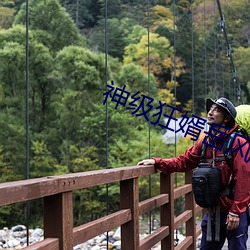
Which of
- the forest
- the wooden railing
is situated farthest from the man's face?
the forest

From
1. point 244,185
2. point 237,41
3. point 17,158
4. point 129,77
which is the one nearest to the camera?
point 244,185

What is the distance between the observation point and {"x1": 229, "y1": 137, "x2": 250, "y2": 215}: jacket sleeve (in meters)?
1.88

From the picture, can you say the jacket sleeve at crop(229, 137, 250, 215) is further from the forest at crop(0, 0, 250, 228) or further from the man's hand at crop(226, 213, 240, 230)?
the forest at crop(0, 0, 250, 228)

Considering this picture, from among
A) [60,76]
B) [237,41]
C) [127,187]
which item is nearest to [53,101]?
[60,76]

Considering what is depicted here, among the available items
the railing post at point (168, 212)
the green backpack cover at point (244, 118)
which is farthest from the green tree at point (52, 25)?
the green backpack cover at point (244, 118)

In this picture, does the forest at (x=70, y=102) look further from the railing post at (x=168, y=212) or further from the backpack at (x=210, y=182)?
the backpack at (x=210, y=182)

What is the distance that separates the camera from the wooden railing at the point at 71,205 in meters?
1.21

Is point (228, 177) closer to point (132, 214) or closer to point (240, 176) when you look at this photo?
point (240, 176)

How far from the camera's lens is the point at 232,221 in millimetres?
1896

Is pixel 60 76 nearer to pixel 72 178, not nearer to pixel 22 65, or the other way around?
pixel 22 65

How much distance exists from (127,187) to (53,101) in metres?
12.8

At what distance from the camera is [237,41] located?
21500mm

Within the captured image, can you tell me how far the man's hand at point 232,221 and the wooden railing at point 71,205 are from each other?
30 centimetres

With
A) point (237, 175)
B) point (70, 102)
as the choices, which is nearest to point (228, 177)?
point (237, 175)
